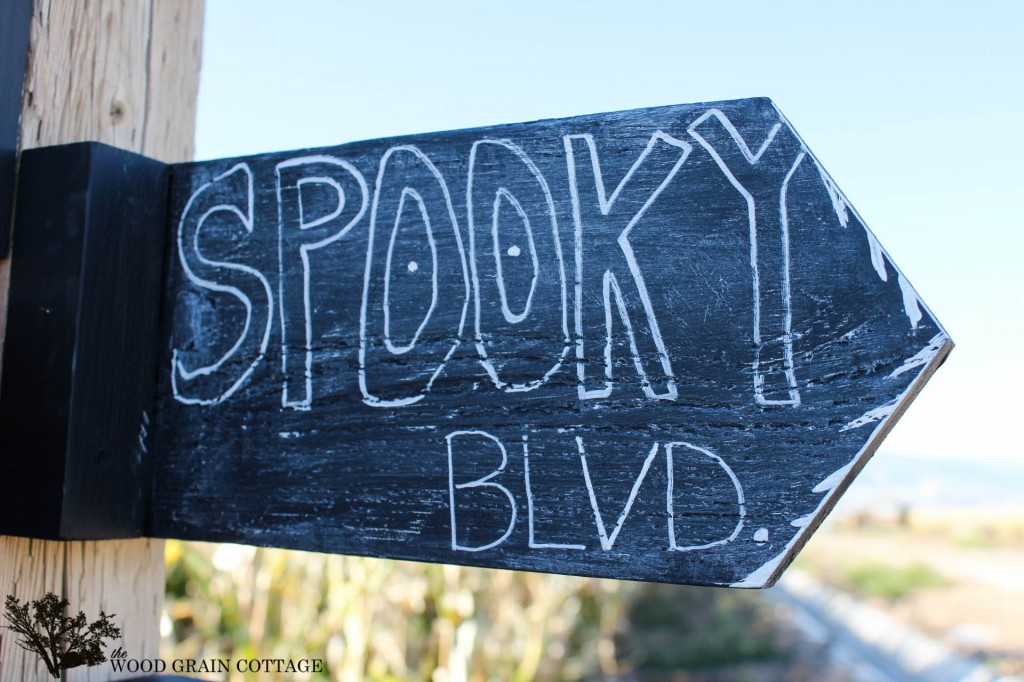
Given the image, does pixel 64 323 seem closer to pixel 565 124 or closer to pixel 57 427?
pixel 57 427

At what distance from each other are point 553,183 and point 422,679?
267 cm

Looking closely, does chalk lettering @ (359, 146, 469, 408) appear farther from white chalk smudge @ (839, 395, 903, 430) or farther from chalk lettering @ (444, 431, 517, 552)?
white chalk smudge @ (839, 395, 903, 430)

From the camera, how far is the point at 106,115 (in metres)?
1.04

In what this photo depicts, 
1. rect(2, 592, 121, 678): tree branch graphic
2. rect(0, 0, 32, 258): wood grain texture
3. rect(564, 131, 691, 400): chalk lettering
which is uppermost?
rect(0, 0, 32, 258): wood grain texture

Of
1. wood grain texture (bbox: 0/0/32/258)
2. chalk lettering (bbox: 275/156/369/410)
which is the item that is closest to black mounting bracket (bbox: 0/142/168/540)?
wood grain texture (bbox: 0/0/32/258)

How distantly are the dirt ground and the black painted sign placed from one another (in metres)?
5.86

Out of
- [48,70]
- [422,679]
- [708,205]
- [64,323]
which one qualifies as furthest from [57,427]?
[422,679]

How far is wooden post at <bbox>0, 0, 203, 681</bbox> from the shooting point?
3.05 feet

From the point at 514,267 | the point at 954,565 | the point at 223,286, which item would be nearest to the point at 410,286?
the point at 514,267

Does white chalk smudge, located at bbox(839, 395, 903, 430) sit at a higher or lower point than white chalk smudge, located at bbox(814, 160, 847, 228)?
lower

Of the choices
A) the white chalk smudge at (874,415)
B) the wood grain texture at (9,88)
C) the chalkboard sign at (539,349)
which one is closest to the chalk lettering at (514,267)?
the chalkboard sign at (539,349)

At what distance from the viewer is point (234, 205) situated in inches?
37.6

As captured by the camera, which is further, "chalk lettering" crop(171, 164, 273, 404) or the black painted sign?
"chalk lettering" crop(171, 164, 273, 404)

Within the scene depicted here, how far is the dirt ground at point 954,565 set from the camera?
6750mm
